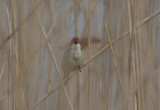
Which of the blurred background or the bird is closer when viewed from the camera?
the blurred background

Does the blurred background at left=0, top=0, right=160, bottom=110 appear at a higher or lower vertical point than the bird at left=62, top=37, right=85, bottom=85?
lower

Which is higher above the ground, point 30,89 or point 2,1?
point 2,1

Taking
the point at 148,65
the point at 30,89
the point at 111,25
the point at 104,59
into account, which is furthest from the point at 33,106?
the point at 148,65

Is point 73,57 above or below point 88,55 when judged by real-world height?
above

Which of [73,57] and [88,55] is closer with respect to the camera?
[88,55]

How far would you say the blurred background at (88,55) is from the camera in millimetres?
1044

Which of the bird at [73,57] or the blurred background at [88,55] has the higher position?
the bird at [73,57]

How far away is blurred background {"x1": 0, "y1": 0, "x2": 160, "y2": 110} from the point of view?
1.04 meters

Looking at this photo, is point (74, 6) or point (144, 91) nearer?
point (144, 91)

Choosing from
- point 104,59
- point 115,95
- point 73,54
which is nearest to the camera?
point 104,59

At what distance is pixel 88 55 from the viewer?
1440 mm

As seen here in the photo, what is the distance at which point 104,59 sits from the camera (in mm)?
1195

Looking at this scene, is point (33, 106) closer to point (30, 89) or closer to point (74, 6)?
point (30, 89)

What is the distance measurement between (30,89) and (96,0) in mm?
561
